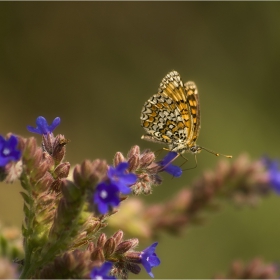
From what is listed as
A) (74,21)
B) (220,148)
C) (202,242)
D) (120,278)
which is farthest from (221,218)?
(120,278)

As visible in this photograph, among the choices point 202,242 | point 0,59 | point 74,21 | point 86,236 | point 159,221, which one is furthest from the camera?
point 74,21

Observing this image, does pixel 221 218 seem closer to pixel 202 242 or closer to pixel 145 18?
pixel 202 242

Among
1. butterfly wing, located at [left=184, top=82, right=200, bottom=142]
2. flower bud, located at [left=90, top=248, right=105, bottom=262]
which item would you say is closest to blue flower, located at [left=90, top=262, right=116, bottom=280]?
flower bud, located at [left=90, top=248, right=105, bottom=262]

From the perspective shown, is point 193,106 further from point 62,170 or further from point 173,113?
point 62,170

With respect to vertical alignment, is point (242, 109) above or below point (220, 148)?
above

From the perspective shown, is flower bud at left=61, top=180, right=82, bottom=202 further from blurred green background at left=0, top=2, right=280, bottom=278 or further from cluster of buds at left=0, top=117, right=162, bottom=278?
blurred green background at left=0, top=2, right=280, bottom=278

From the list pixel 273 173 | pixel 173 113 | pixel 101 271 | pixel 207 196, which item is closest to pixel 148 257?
pixel 101 271
